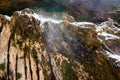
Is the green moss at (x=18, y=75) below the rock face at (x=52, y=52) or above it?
below

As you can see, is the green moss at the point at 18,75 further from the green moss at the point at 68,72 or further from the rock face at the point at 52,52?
the green moss at the point at 68,72

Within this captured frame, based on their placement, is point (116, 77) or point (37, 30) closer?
point (116, 77)

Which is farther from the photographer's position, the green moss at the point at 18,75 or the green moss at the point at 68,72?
the green moss at the point at 18,75

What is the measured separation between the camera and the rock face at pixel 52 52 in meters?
8.54

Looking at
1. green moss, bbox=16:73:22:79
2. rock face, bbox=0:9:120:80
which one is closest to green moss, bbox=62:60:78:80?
rock face, bbox=0:9:120:80

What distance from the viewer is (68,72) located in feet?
28.2

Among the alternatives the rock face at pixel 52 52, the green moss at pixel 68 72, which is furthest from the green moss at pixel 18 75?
the green moss at pixel 68 72

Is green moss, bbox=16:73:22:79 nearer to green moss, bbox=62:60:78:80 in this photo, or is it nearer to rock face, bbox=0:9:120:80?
rock face, bbox=0:9:120:80

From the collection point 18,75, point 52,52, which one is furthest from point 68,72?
point 18,75

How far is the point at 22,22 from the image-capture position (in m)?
9.28

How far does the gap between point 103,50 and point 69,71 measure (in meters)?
1.69

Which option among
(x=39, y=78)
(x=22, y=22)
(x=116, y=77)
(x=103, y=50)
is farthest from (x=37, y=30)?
(x=116, y=77)

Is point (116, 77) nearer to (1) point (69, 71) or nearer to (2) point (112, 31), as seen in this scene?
(1) point (69, 71)

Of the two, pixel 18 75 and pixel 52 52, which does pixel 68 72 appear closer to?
pixel 52 52
